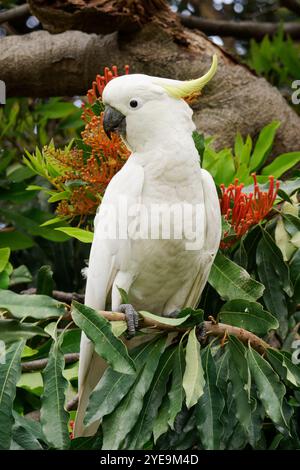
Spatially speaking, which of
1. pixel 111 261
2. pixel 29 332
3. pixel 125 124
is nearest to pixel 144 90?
pixel 125 124

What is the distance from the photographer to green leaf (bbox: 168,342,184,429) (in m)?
2.59

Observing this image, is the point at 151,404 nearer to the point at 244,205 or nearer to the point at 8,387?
the point at 8,387

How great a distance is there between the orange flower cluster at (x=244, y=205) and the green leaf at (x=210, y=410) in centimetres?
63

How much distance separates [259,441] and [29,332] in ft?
3.21

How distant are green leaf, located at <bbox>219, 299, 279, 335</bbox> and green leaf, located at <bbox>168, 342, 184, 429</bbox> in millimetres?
189

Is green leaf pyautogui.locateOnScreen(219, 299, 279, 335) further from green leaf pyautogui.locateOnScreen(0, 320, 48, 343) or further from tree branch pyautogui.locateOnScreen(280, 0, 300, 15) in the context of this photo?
tree branch pyautogui.locateOnScreen(280, 0, 300, 15)

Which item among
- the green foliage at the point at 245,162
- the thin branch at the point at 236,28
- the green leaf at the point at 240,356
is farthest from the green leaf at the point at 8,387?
the thin branch at the point at 236,28

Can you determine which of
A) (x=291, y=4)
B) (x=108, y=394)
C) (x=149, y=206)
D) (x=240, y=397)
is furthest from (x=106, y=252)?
(x=291, y=4)

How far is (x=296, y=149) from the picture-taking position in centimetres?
448

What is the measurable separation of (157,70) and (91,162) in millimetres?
1312

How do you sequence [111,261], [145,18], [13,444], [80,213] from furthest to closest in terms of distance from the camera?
[145,18], [80,213], [111,261], [13,444]

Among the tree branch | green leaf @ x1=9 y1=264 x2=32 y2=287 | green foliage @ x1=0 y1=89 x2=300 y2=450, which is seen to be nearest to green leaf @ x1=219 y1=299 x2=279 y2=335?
green foliage @ x1=0 y1=89 x2=300 y2=450

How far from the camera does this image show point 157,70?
14.4 feet

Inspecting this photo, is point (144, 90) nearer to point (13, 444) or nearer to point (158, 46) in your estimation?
point (13, 444)
